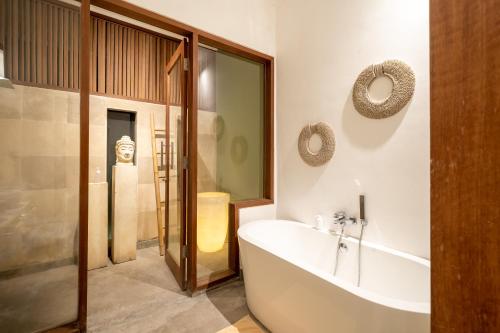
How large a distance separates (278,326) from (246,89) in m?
2.11

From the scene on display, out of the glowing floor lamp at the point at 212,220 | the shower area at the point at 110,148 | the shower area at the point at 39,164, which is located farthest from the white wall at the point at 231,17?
the glowing floor lamp at the point at 212,220

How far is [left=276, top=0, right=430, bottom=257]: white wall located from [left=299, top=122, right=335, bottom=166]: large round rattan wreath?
6cm

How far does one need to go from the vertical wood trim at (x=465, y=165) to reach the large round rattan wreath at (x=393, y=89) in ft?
4.48

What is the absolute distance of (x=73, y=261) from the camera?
1.63 m

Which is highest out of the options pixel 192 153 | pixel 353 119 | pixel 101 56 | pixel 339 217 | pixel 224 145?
pixel 101 56

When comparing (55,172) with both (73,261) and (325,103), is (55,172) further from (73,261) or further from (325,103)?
(325,103)

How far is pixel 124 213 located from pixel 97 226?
30 centimetres

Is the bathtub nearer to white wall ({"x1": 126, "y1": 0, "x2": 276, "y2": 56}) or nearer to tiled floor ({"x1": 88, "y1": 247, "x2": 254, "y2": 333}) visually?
tiled floor ({"x1": 88, "y1": 247, "x2": 254, "y2": 333})

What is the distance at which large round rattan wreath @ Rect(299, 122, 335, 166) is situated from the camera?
210 centimetres

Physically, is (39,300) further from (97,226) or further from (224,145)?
(224,145)

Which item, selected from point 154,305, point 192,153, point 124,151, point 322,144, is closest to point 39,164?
point 192,153

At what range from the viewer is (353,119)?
195 cm

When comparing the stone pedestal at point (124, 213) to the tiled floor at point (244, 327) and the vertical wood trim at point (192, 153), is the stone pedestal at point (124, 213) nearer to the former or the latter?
the vertical wood trim at point (192, 153)

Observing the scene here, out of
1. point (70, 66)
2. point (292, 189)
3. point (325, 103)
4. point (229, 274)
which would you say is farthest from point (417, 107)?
point (70, 66)
